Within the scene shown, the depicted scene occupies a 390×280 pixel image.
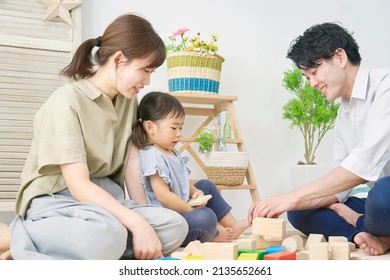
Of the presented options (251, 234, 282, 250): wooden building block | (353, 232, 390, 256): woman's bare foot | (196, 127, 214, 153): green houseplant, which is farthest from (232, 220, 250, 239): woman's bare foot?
(196, 127, 214, 153): green houseplant

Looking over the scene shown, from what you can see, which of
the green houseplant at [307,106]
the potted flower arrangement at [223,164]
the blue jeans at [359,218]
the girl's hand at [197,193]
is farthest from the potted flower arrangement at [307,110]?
the girl's hand at [197,193]

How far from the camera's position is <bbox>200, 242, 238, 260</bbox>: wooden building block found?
48.9 inches

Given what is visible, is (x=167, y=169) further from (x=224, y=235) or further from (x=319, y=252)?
(x=319, y=252)

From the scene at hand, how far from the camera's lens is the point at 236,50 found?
3104 mm

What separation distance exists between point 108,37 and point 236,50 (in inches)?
65.8

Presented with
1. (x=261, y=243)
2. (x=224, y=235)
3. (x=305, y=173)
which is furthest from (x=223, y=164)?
(x=261, y=243)

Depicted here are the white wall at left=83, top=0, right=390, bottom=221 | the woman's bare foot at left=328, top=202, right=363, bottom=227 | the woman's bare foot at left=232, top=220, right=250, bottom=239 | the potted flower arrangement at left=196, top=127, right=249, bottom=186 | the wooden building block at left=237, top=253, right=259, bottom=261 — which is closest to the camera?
the wooden building block at left=237, top=253, right=259, bottom=261

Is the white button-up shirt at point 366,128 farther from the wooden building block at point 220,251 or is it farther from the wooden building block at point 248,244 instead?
the wooden building block at point 220,251

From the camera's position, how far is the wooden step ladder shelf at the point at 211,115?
257 cm

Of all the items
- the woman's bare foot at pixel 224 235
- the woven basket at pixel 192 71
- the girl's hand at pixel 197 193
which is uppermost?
the woven basket at pixel 192 71

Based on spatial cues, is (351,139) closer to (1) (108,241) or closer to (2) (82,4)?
(1) (108,241)

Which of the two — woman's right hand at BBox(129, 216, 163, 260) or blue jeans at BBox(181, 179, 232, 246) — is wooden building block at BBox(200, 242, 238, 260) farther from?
blue jeans at BBox(181, 179, 232, 246)

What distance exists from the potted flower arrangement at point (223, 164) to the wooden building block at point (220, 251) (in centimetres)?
122

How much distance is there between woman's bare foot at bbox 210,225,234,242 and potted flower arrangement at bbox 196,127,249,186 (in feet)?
2.13
